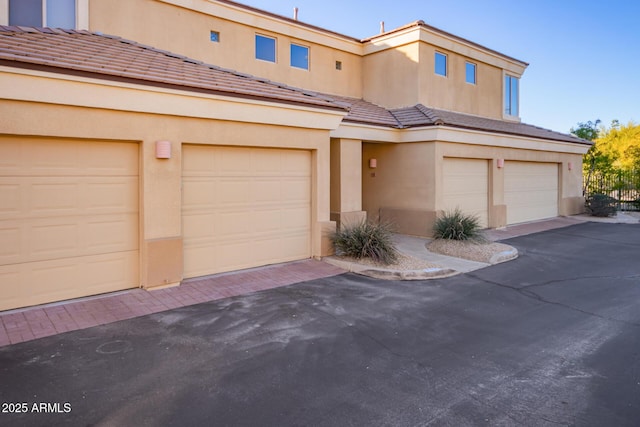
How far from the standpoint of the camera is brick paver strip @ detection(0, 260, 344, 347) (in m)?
6.18

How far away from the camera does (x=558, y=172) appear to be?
2047 cm

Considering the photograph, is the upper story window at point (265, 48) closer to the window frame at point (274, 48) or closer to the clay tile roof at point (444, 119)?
the window frame at point (274, 48)

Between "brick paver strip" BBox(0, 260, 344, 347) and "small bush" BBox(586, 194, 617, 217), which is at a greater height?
"small bush" BBox(586, 194, 617, 217)

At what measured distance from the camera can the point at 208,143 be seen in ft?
28.5

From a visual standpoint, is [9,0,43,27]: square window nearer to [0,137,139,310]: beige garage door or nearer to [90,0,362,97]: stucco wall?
[90,0,362,97]: stucco wall

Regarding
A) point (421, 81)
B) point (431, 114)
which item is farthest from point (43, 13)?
point (421, 81)

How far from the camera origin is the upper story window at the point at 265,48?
14656 mm

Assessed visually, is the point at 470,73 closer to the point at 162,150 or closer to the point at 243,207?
the point at 243,207

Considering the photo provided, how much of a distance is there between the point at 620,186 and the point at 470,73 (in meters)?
12.0

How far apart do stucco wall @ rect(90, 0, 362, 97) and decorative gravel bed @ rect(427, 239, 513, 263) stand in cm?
760

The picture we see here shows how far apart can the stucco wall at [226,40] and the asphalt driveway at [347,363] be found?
28.2 feet

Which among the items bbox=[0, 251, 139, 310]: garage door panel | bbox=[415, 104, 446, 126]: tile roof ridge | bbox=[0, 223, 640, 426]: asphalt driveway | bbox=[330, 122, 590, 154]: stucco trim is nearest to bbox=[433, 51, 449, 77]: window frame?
bbox=[415, 104, 446, 126]: tile roof ridge

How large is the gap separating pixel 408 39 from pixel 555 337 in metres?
13.0

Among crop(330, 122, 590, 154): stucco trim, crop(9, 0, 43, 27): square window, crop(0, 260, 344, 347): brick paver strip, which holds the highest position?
crop(9, 0, 43, 27): square window
